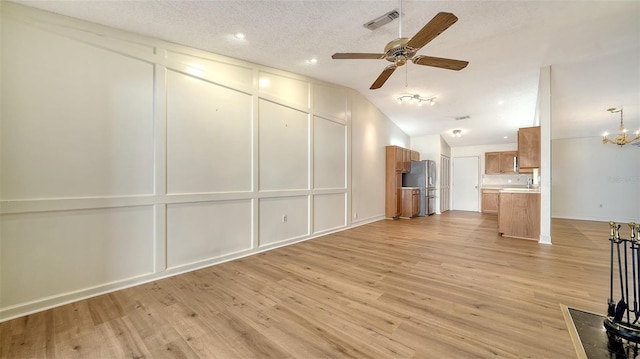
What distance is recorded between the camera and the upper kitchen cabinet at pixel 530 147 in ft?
14.5

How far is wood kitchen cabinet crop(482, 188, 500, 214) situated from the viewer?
8.23 metres

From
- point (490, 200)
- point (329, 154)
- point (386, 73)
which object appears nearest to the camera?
point (386, 73)

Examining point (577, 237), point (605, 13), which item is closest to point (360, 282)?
point (605, 13)

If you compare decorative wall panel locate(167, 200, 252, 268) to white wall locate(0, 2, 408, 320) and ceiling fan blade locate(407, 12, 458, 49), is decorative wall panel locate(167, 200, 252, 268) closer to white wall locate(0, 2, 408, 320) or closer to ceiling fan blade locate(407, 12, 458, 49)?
white wall locate(0, 2, 408, 320)

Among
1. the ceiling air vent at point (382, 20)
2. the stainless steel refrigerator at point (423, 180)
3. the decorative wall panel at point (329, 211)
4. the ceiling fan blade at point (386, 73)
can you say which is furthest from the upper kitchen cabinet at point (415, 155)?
the ceiling air vent at point (382, 20)

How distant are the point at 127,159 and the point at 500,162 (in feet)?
33.2

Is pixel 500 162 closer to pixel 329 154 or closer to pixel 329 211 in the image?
pixel 329 154

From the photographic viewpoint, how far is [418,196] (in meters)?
7.67

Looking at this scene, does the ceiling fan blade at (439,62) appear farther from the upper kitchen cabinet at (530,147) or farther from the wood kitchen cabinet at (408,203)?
the wood kitchen cabinet at (408,203)

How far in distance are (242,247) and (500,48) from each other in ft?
15.7

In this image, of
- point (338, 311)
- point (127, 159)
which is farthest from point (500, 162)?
point (127, 159)

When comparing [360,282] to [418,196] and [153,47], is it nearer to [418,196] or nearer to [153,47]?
[153,47]

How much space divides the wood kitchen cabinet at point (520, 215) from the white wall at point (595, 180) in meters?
4.23

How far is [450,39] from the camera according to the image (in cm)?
326
